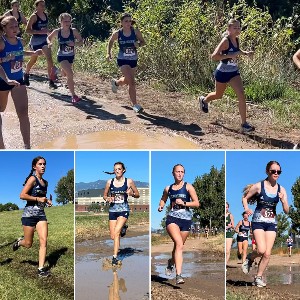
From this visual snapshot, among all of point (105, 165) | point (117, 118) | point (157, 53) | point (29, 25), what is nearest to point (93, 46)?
point (157, 53)

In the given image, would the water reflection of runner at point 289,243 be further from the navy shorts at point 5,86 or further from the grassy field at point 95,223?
the navy shorts at point 5,86

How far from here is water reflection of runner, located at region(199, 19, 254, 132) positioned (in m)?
9.38

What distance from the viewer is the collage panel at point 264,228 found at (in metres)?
5.44

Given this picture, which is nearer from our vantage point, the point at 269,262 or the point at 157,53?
Result: the point at 269,262

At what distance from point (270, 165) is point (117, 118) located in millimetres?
5215

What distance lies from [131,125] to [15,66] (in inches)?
100.0

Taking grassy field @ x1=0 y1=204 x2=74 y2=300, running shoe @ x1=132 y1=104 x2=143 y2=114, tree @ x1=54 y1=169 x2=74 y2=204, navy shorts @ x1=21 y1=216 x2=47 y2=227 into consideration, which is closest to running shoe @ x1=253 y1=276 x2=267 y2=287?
grassy field @ x1=0 y1=204 x2=74 y2=300

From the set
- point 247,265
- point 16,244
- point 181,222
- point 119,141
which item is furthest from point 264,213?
point 119,141

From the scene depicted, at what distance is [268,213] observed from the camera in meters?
5.54

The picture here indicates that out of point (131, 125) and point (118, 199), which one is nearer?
point (118, 199)

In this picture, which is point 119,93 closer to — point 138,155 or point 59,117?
point 59,117

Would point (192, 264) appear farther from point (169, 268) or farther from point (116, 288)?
point (116, 288)

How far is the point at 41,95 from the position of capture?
465 inches

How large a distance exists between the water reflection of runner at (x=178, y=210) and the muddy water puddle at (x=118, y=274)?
21 centimetres
